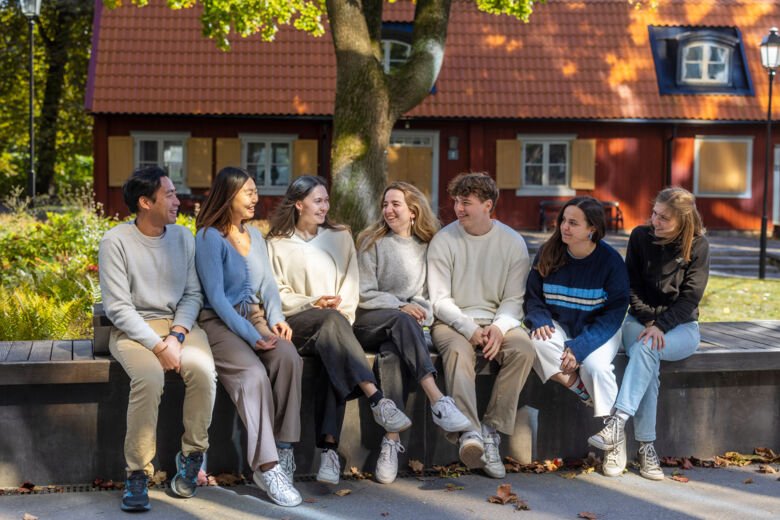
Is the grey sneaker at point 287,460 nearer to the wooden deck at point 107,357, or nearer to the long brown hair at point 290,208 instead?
the wooden deck at point 107,357

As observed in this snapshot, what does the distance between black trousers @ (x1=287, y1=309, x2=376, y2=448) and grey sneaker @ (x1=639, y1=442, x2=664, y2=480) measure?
1.55 metres

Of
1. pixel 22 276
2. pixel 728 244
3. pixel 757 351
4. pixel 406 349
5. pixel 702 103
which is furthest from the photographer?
pixel 702 103

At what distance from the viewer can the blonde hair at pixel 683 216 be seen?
5.90m

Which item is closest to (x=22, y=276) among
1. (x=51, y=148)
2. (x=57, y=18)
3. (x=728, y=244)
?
(x=728, y=244)

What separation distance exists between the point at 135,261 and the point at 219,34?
13.4m

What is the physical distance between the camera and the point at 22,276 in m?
9.76

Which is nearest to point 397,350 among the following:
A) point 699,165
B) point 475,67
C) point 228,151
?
point 228,151

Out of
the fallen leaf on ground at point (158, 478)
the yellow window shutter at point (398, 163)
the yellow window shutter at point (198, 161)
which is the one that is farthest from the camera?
the yellow window shutter at point (398, 163)

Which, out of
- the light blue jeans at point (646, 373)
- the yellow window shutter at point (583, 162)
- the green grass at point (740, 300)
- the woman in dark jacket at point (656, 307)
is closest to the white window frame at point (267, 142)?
the yellow window shutter at point (583, 162)

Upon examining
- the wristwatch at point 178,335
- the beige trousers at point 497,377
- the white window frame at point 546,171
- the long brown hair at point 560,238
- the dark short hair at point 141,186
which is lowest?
the beige trousers at point 497,377

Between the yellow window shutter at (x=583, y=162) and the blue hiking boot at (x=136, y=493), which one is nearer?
the blue hiking boot at (x=136, y=493)

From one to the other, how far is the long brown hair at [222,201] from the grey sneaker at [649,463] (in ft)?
8.42

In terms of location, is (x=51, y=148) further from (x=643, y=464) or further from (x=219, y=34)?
(x=643, y=464)

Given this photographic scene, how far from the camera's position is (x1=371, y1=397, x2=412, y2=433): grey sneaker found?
5.47 metres
